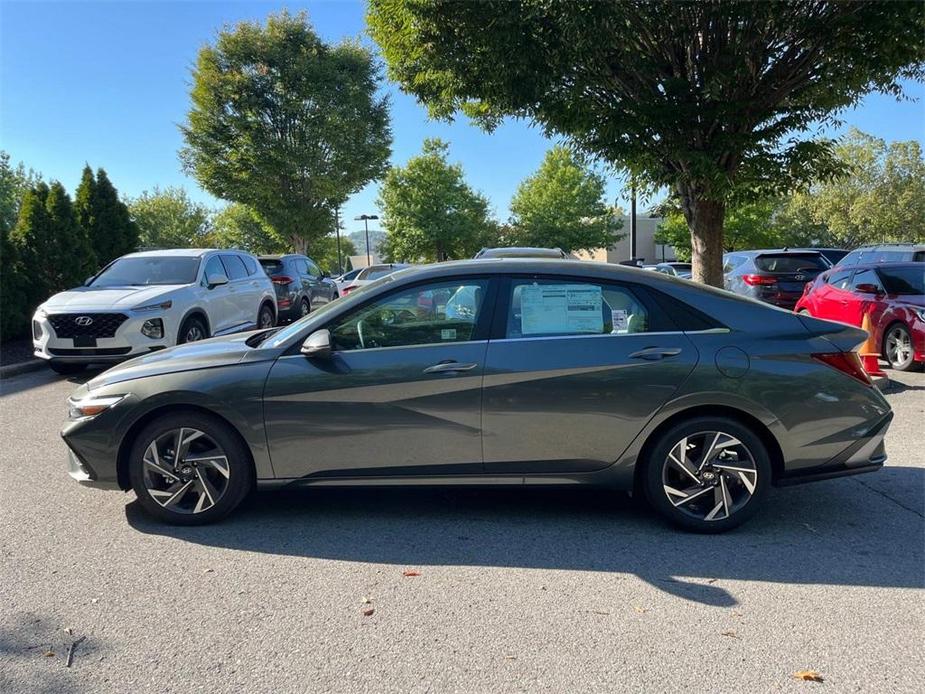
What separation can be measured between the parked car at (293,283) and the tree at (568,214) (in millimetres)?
34213

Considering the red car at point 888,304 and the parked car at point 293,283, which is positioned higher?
the parked car at point 293,283

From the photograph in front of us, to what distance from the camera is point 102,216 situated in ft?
50.0

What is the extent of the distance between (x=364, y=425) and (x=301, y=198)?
27.1m

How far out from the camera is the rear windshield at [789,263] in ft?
41.7

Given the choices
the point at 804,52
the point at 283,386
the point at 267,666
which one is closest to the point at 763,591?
the point at 267,666

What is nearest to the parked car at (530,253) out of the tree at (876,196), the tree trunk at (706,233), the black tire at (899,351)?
the tree trunk at (706,233)

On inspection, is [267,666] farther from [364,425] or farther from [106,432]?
[106,432]

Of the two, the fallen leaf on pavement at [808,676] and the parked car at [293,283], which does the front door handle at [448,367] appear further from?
the parked car at [293,283]

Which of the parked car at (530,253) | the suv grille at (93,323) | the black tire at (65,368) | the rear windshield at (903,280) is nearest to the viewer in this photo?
the parked car at (530,253)

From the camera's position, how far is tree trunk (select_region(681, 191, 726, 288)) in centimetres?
853

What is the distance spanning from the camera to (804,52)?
7.33 meters

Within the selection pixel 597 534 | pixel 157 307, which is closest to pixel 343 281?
pixel 157 307

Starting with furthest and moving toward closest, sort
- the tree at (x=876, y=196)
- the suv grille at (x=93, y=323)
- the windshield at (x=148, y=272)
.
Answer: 1. the tree at (x=876, y=196)
2. the windshield at (x=148, y=272)
3. the suv grille at (x=93, y=323)

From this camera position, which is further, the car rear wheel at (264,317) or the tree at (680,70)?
the car rear wheel at (264,317)
